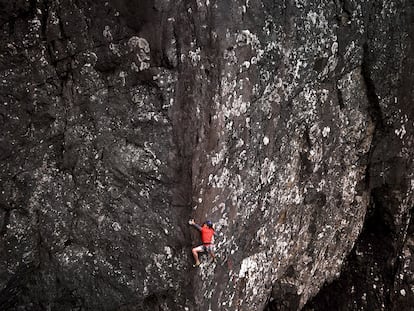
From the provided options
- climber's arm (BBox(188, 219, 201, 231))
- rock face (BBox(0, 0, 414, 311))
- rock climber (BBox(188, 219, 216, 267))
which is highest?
rock face (BBox(0, 0, 414, 311))

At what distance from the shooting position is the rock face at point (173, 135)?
16.6ft

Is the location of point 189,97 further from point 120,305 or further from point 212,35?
point 120,305

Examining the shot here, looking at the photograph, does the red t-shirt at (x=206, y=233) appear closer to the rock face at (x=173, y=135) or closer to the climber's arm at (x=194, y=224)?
the climber's arm at (x=194, y=224)

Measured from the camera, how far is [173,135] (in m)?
5.20

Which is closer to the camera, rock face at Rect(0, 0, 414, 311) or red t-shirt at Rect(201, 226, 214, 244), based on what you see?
rock face at Rect(0, 0, 414, 311)

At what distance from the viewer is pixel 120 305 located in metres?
6.00

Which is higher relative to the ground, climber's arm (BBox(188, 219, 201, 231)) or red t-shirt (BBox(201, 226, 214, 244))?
climber's arm (BBox(188, 219, 201, 231))

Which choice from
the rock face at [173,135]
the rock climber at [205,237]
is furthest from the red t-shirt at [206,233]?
the rock face at [173,135]

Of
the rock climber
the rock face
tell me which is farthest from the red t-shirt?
the rock face

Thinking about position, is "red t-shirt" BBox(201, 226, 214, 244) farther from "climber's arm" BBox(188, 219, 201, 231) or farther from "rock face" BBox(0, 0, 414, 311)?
"rock face" BBox(0, 0, 414, 311)

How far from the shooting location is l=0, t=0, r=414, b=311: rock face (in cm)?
507

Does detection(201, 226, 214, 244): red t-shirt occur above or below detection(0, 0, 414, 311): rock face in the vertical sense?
below

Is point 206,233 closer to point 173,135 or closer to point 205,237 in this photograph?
point 205,237

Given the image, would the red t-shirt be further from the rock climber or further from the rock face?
the rock face
